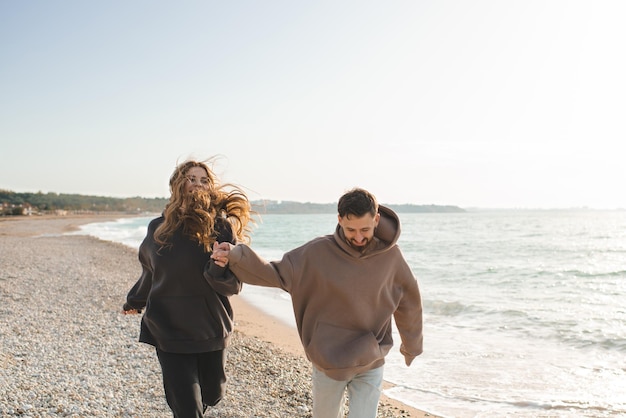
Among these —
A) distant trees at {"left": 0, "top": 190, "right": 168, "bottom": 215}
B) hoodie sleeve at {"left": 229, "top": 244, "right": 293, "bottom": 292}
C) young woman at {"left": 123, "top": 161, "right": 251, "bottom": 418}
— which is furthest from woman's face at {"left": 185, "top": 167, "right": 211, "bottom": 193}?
distant trees at {"left": 0, "top": 190, "right": 168, "bottom": 215}

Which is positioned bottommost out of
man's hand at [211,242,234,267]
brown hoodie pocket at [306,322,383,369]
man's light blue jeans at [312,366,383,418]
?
man's light blue jeans at [312,366,383,418]

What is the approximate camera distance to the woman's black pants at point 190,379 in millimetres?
3016

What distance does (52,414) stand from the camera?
4434mm

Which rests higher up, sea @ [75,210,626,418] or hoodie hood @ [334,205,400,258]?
hoodie hood @ [334,205,400,258]

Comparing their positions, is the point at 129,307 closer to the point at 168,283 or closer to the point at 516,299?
the point at 168,283

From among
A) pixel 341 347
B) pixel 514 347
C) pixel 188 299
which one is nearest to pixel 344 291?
pixel 341 347

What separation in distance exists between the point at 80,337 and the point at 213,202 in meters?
5.03

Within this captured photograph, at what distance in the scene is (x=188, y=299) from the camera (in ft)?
10.1

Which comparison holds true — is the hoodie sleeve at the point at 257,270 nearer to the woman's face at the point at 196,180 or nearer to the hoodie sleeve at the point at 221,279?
the hoodie sleeve at the point at 221,279

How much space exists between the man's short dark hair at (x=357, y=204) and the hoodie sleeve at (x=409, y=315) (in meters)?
0.44

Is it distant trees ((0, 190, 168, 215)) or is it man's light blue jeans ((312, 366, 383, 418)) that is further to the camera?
distant trees ((0, 190, 168, 215))

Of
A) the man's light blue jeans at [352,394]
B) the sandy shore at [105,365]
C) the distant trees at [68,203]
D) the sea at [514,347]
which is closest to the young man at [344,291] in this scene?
the man's light blue jeans at [352,394]

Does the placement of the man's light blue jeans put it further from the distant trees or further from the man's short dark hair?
the distant trees

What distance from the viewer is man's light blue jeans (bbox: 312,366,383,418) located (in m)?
2.95
